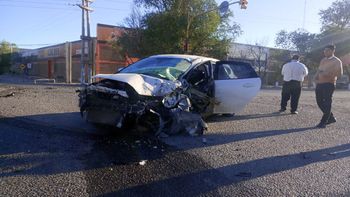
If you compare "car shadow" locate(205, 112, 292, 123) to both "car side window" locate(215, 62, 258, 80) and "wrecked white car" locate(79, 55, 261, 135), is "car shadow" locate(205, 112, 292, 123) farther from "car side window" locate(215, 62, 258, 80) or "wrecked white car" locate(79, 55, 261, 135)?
"car side window" locate(215, 62, 258, 80)

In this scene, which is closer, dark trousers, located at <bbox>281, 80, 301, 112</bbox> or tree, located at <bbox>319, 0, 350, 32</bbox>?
dark trousers, located at <bbox>281, 80, 301, 112</bbox>

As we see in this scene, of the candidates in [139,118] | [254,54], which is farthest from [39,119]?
[254,54]

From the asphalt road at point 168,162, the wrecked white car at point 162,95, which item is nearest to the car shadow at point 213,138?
the asphalt road at point 168,162

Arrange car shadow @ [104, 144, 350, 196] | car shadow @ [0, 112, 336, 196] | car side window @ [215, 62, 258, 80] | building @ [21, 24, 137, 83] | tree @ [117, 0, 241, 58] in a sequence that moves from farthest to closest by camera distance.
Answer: building @ [21, 24, 137, 83] → tree @ [117, 0, 241, 58] → car side window @ [215, 62, 258, 80] → car shadow @ [0, 112, 336, 196] → car shadow @ [104, 144, 350, 196]

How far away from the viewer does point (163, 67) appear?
7.37 m

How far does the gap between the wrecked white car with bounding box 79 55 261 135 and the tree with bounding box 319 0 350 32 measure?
50.6 m

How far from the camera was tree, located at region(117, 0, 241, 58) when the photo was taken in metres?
31.1

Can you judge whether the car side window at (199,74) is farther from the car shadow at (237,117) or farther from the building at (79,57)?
the building at (79,57)

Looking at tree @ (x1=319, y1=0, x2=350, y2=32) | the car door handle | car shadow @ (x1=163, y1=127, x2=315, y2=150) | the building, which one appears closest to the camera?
car shadow @ (x1=163, y1=127, x2=315, y2=150)

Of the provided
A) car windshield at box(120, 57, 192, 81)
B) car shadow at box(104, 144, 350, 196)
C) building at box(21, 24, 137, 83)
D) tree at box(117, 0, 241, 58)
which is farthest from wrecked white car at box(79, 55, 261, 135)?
building at box(21, 24, 137, 83)

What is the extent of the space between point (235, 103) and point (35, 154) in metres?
4.78

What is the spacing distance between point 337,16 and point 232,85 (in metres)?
53.6

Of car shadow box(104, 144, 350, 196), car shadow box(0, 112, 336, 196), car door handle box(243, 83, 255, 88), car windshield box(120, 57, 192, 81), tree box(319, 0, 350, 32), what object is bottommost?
car shadow box(104, 144, 350, 196)

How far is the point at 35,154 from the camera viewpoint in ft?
16.6
